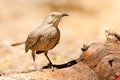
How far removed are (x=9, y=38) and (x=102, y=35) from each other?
1847 mm

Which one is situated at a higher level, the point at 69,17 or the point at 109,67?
the point at 69,17

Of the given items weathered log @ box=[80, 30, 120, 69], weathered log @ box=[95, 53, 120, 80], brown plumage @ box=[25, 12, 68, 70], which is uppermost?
brown plumage @ box=[25, 12, 68, 70]

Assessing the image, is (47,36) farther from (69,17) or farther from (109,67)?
(69,17)

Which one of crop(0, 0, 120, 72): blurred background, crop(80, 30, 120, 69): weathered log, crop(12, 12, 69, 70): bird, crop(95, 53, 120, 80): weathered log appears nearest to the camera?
crop(95, 53, 120, 80): weathered log

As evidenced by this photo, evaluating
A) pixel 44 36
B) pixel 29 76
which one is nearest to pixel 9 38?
pixel 44 36

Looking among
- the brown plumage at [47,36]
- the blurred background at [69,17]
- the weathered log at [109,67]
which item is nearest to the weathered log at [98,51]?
the weathered log at [109,67]

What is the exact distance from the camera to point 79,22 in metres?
12.6

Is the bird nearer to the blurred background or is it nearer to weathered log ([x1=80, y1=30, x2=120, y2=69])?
weathered log ([x1=80, y1=30, x2=120, y2=69])

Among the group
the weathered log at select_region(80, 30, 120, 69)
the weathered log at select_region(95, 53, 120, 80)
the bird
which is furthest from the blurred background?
the weathered log at select_region(95, 53, 120, 80)

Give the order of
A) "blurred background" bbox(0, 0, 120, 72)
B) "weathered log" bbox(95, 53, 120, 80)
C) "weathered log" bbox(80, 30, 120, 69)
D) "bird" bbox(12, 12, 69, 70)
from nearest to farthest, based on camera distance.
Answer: "weathered log" bbox(95, 53, 120, 80), "weathered log" bbox(80, 30, 120, 69), "bird" bbox(12, 12, 69, 70), "blurred background" bbox(0, 0, 120, 72)

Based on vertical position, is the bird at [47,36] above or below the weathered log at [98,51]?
above

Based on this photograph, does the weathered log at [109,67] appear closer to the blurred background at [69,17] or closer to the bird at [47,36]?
the bird at [47,36]

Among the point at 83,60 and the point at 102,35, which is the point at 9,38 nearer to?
the point at 102,35

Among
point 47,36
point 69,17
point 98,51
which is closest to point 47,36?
point 47,36
